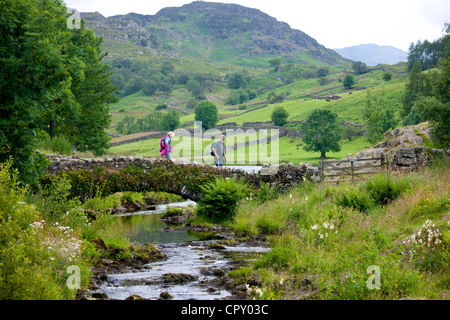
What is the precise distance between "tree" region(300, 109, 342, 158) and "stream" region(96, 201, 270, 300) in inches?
1877

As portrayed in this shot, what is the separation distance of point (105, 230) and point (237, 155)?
178 ft

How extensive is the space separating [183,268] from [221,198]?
27.8ft

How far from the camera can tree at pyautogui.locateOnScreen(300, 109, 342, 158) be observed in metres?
64.1

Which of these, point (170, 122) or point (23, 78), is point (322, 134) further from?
point (23, 78)

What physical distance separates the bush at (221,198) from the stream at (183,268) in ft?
6.58

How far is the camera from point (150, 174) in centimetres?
2056

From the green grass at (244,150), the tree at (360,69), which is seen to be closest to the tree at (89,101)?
the green grass at (244,150)

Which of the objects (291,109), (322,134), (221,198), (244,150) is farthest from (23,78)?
(291,109)

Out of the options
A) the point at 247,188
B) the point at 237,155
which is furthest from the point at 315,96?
the point at 247,188

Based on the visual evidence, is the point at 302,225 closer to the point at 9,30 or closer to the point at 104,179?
the point at 104,179

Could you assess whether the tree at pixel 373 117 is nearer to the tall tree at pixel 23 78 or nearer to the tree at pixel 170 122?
the tree at pixel 170 122

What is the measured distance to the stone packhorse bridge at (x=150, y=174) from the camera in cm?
1922

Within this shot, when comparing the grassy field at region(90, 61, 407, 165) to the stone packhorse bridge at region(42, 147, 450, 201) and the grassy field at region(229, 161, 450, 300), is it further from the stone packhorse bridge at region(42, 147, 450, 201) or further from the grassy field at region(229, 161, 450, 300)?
the grassy field at region(229, 161, 450, 300)

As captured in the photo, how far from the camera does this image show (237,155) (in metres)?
68.4
